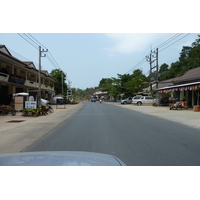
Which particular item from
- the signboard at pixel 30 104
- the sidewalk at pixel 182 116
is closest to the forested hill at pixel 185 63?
the sidewalk at pixel 182 116

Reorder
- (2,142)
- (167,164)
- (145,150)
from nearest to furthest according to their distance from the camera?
1. (167,164)
2. (145,150)
3. (2,142)

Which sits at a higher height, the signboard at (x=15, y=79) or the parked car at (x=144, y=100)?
the signboard at (x=15, y=79)

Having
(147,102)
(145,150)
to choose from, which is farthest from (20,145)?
(147,102)

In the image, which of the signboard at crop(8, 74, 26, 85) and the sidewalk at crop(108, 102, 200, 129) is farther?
the signboard at crop(8, 74, 26, 85)

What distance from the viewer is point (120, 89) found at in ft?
168

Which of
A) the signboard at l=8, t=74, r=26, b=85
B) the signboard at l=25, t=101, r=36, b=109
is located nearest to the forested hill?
the signboard at l=8, t=74, r=26, b=85

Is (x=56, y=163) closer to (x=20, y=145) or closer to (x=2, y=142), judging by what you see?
(x=20, y=145)

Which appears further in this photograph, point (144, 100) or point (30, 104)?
point (144, 100)

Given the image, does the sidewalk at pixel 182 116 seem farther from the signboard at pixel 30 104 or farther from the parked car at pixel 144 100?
the parked car at pixel 144 100

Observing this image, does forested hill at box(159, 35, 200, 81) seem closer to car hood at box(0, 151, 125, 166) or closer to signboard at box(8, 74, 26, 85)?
signboard at box(8, 74, 26, 85)

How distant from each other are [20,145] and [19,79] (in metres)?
19.7

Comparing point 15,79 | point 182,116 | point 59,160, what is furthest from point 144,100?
point 59,160

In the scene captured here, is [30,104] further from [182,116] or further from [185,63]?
[185,63]

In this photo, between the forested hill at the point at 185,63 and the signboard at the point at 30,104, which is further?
the forested hill at the point at 185,63
